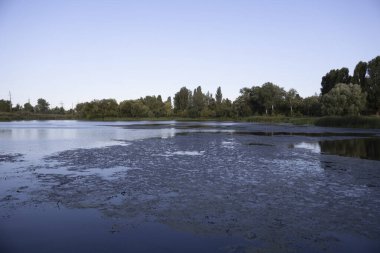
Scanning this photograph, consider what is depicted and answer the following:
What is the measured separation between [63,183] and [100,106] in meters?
129

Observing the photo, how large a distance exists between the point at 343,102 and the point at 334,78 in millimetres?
29461

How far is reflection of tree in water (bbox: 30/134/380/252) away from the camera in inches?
298

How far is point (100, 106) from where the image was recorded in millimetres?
136125

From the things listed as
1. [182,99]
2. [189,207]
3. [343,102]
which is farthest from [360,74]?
[189,207]

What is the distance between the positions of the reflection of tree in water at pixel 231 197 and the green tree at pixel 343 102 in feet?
184

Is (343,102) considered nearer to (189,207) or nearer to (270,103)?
(270,103)

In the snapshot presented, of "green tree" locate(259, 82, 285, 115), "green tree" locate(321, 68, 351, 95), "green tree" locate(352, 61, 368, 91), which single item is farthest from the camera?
"green tree" locate(259, 82, 285, 115)

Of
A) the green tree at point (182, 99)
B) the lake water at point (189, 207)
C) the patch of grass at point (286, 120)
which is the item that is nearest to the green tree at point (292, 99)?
the patch of grass at point (286, 120)

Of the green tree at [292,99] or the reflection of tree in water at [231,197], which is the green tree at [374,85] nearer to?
the green tree at [292,99]

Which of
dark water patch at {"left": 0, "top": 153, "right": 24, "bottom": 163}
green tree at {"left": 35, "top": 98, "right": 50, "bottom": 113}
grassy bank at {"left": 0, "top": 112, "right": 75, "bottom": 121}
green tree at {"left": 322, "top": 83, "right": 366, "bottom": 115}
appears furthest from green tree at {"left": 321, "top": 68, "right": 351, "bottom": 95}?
green tree at {"left": 35, "top": 98, "right": 50, "bottom": 113}

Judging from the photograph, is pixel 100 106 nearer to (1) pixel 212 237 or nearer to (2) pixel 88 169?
(2) pixel 88 169

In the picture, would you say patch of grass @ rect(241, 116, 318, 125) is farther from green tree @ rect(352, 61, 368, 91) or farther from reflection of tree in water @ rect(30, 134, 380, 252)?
reflection of tree in water @ rect(30, 134, 380, 252)

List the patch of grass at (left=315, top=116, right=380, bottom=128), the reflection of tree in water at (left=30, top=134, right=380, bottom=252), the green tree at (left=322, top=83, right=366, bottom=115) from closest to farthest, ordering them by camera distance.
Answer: the reflection of tree in water at (left=30, top=134, right=380, bottom=252), the patch of grass at (left=315, top=116, right=380, bottom=128), the green tree at (left=322, top=83, right=366, bottom=115)

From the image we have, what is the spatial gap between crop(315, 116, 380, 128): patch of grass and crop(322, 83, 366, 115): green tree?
9.00 metres
